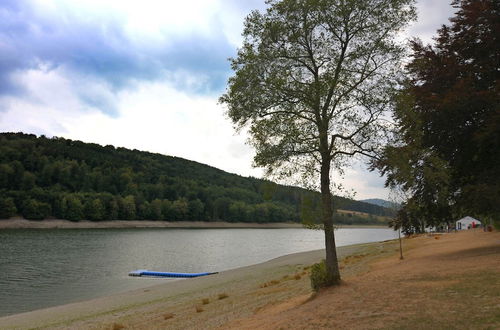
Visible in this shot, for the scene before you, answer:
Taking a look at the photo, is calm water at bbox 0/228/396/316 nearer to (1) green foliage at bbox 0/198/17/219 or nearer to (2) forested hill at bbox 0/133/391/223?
(1) green foliage at bbox 0/198/17/219

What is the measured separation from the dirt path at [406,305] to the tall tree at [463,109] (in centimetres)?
562

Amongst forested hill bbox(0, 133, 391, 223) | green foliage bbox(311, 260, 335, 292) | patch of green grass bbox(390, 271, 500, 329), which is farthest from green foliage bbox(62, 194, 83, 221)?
patch of green grass bbox(390, 271, 500, 329)

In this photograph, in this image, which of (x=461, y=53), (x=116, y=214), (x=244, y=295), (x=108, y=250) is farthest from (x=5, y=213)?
(x=461, y=53)

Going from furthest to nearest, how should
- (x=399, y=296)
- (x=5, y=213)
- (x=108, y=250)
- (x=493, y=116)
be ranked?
(x=5, y=213) → (x=108, y=250) → (x=493, y=116) → (x=399, y=296)

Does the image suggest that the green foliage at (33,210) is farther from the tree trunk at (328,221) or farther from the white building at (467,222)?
the tree trunk at (328,221)

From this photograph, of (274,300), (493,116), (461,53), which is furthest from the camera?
(461,53)

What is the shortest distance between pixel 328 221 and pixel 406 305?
4.90 m

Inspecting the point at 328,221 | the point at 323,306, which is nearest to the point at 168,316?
the point at 323,306

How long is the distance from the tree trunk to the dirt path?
58cm

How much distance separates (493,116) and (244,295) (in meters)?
15.6

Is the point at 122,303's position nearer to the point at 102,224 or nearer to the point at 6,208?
the point at 6,208

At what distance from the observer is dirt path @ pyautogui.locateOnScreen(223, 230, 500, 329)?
383 inches

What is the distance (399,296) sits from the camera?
1291cm

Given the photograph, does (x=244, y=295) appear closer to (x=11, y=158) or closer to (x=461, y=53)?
(x=461, y=53)
